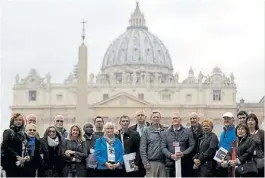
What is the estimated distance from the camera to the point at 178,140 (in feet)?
27.4

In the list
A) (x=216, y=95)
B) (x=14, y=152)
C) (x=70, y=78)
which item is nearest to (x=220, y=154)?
(x=14, y=152)

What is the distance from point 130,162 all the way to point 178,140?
2.16 feet

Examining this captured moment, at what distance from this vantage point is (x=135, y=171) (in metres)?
8.30

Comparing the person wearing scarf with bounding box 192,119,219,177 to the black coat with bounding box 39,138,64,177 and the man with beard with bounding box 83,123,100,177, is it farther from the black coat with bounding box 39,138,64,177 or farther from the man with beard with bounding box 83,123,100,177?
the black coat with bounding box 39,138,64,177

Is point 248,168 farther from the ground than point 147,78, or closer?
closer

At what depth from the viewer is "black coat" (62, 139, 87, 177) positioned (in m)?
8.34

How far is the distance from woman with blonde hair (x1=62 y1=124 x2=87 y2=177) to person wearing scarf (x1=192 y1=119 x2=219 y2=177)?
4.54 ft

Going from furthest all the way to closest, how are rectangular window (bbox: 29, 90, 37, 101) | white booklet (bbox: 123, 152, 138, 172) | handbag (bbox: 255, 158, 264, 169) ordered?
rectangular window (bbox: 29, 90, 37, 101)
white booklet (bbox: 123, 152, 138, 172)
handbag (bbox: 255, 158, 264, 169)

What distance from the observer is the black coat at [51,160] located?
8234 mm

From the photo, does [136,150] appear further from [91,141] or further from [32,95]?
[32,95]

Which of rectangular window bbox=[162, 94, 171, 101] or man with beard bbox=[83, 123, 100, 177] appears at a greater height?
rectangular window bbox=[162, 94, 171, 101]

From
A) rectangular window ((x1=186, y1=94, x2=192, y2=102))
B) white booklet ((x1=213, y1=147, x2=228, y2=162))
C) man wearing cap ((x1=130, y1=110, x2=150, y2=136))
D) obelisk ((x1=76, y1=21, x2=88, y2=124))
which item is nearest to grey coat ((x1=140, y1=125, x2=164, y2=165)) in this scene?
man wearing cap ((x1=130, y1=110, x2=150, y2=136))

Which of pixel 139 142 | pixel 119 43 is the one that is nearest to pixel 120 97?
pixel 119 43

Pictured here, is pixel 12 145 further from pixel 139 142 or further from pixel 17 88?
pixel 17 88
